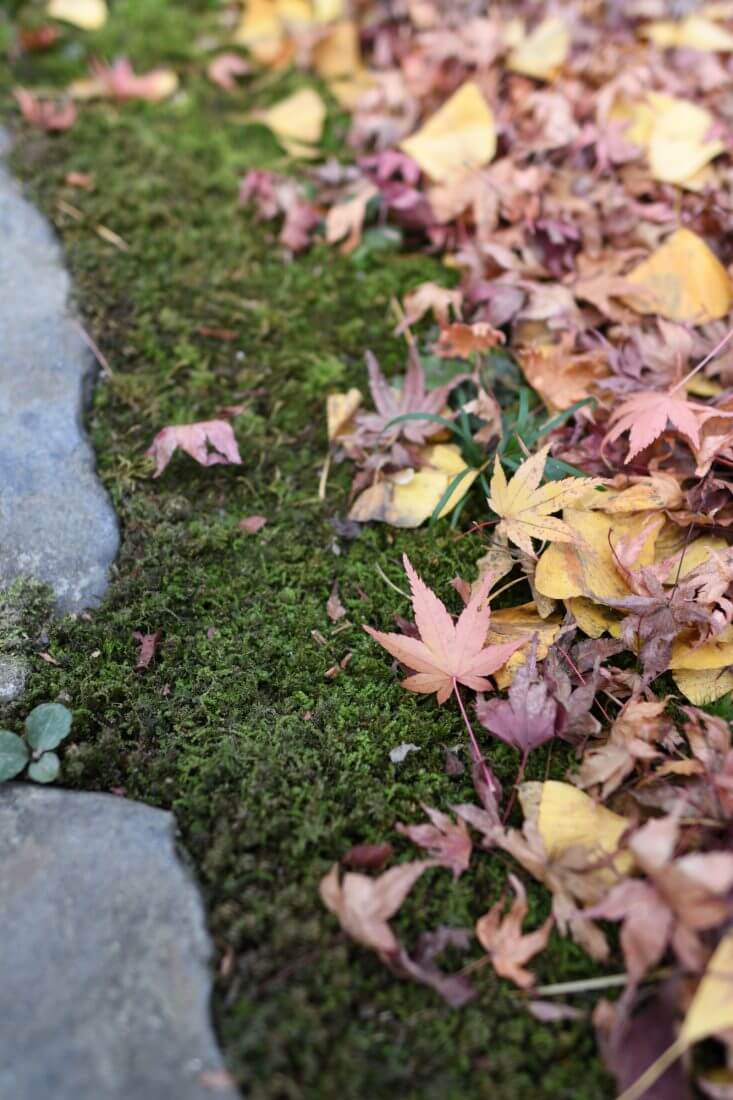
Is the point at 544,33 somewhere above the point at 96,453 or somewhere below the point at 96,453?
above

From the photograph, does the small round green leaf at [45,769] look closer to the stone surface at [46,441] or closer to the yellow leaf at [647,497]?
the stone surface at [46,441]

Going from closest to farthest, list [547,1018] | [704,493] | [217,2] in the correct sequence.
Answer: [547,1018] < [704,493] < [217,2]

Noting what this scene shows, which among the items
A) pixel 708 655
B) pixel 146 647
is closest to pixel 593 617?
pixel 708 655

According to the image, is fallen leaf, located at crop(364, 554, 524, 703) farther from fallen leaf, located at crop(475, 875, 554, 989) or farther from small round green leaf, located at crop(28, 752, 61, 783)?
small round green leaf, located at crop(28, 752, 61, 783)

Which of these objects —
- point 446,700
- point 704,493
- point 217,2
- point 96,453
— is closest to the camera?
point 446,700

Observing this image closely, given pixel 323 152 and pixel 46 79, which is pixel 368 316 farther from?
pixel 46 79

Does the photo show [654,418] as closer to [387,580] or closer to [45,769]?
[387,580]

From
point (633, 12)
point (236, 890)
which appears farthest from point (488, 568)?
point (633, 12)
